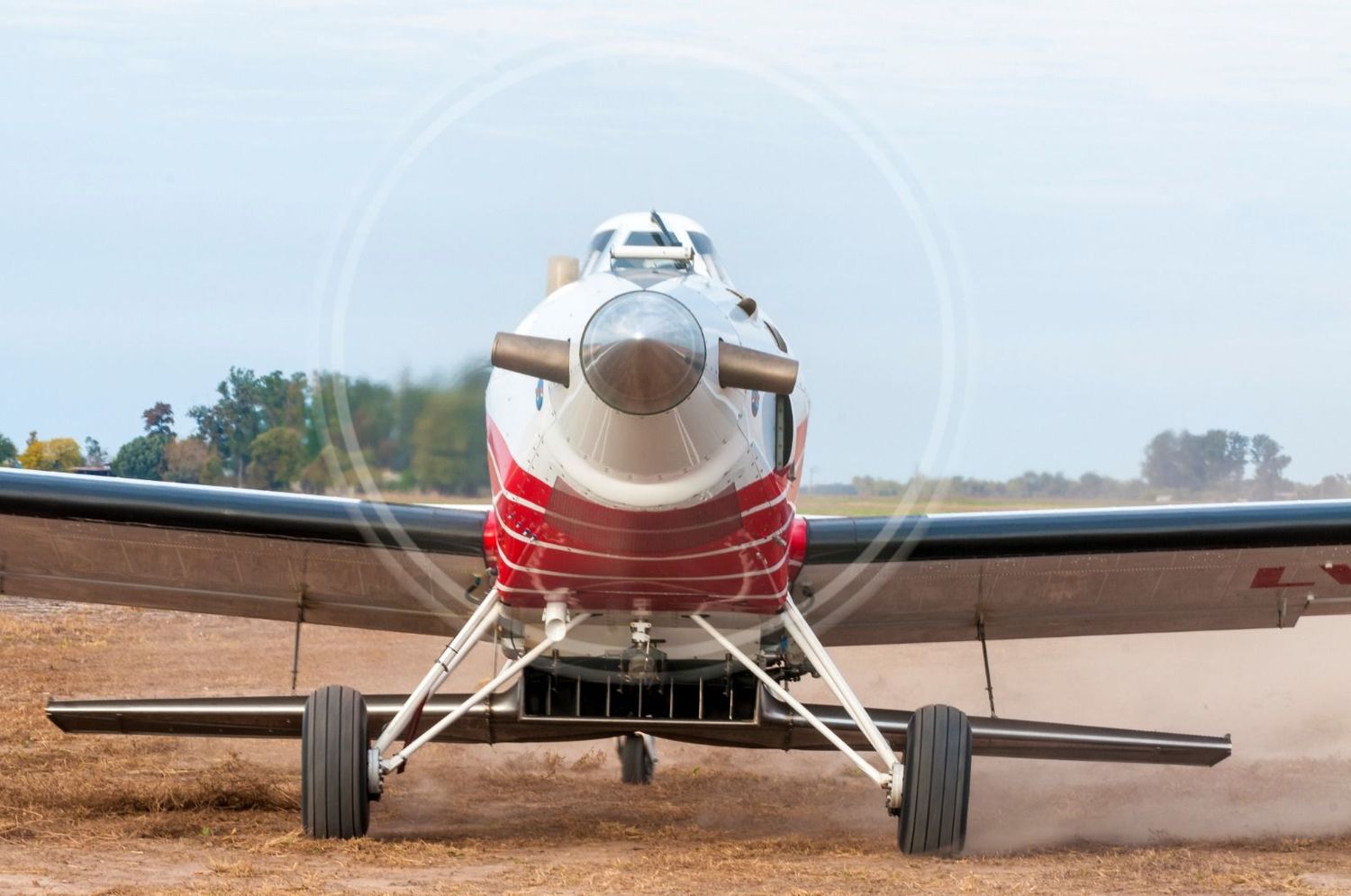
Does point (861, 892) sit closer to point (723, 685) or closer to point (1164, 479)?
point (723, 685)

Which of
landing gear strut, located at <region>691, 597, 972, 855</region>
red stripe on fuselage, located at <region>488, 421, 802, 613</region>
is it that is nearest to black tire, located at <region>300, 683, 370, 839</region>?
red stripe on fuselage, located at <region>488, 421, 802, 613</region>

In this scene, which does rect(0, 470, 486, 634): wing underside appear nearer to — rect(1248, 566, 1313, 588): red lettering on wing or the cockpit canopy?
the cockpit canopy

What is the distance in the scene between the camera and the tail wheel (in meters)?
9.91

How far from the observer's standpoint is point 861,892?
7.62 metres

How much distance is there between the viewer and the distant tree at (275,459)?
2302cm

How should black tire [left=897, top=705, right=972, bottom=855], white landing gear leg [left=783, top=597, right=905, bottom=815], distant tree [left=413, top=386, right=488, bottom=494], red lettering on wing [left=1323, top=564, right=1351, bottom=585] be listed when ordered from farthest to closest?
1. red lettering on wing [left=1323, top=564, right=1351, bottom=585]
2. distant tree [left=413, top=386, right=488, bottom=494]
3. white landing gear leg [left=783, top=597, right=905, bottom=815]
4. black tire [left=897, top=705, right=972, bottom=855]

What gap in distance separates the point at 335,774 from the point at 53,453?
95.5 ft

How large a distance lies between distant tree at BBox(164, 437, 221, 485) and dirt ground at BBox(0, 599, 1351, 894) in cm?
331

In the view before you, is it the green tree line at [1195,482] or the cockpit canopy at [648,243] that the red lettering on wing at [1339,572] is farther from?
the green tree line at [1195,482]

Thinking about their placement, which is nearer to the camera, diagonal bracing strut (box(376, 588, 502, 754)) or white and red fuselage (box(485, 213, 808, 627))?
white and red fuselage (box(485, 213, 808, 627))

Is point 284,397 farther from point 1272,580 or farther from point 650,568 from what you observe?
point 1272,580

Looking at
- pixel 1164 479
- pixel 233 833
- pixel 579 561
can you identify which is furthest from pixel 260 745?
pixel 1164 479

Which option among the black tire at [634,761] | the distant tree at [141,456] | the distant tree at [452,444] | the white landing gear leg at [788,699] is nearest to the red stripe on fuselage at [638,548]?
the white landing gear leg at [788,699]

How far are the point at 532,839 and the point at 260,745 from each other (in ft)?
22.1
